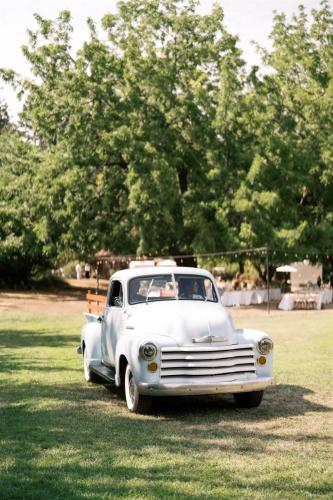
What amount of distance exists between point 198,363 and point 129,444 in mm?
1850

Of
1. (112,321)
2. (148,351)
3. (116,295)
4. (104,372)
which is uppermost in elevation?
(116,295)

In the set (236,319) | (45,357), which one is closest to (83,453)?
(45,357)

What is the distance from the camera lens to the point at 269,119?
37781mm

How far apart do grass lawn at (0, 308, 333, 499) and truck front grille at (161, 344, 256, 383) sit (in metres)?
0.50

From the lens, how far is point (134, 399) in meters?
9.38

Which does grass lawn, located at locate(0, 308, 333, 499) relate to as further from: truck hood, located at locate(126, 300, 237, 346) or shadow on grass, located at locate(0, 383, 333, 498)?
truck hood, located at locate(126, 300, 237, 346)

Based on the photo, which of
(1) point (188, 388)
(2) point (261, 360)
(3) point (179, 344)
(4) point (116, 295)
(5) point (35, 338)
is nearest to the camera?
(1) point (188, 388)

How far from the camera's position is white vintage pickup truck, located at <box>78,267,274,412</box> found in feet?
30.0

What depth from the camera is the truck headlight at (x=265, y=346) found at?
9.62m

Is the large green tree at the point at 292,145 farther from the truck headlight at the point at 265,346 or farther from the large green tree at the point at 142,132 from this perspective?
the truck headlight at the point at 265,346

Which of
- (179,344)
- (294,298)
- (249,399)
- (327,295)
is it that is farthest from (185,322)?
(327,295)

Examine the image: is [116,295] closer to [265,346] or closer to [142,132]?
[265,346]

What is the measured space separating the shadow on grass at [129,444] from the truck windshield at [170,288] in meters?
1.42

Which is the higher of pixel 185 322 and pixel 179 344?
pixel 185 322
